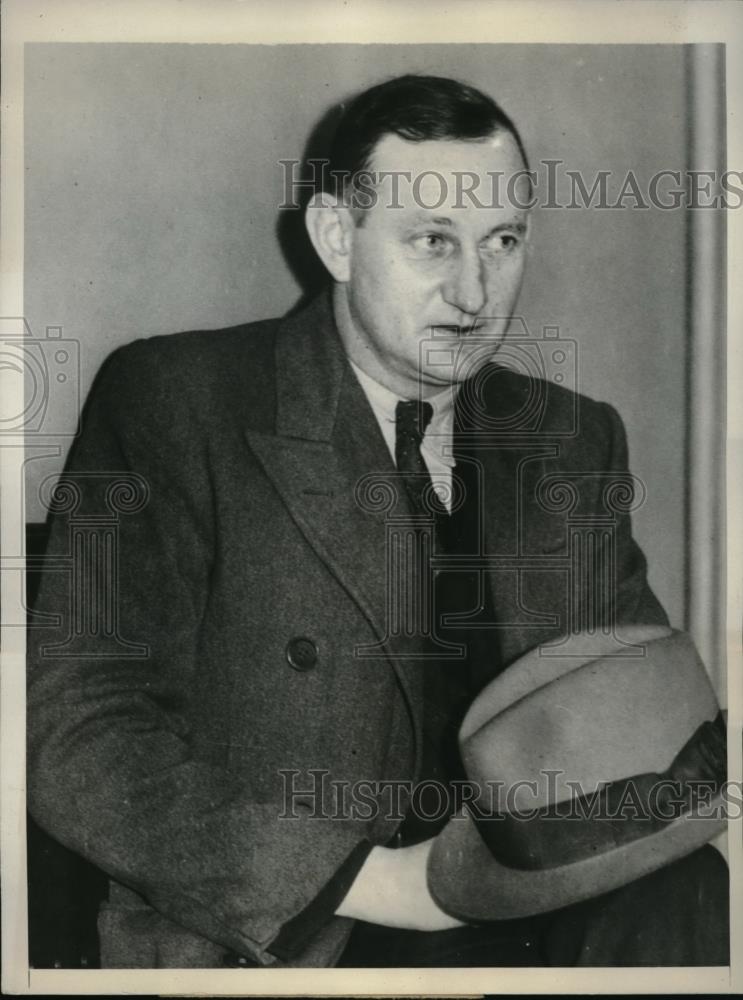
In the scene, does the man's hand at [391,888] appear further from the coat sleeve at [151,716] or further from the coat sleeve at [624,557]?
the coat sleeve at [624,557]

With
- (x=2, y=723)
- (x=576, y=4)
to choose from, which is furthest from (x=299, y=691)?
(x=576, y=4)

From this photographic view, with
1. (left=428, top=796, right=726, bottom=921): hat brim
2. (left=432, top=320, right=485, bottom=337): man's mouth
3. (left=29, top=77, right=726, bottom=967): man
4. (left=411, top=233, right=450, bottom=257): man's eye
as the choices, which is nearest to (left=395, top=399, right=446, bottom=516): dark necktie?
(left=29, top=77, right=726, bottom=967): man

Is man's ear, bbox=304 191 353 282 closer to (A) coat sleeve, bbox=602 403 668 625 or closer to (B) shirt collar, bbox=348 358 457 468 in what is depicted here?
(B) shirt collar, bbox=348 358 457 468

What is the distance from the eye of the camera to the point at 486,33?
6.42 ft

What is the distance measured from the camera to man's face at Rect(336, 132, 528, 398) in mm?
1903

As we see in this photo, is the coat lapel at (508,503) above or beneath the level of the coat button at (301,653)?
above

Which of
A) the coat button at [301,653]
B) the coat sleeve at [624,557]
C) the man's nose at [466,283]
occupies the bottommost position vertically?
the coat button at [301,653]

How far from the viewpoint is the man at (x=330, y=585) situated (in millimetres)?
1881

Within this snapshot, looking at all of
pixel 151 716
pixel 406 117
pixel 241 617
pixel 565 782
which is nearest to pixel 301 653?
pixel 241 617

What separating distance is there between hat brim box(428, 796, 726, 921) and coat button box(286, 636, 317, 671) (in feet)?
1.19

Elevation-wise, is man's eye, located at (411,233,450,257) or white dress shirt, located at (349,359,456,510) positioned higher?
man's eye, located at (411,233,450,257)

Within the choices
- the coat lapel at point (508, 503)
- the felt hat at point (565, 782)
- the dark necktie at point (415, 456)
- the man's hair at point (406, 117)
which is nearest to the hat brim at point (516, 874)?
the felt hat at point (565, 782)

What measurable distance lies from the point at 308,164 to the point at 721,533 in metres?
0.97

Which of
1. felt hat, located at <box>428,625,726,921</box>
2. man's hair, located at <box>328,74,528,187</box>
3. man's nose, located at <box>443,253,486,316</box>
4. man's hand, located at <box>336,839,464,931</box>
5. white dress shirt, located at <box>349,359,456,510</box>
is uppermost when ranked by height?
man's hair, located at <box>328,74,528,187</box>
